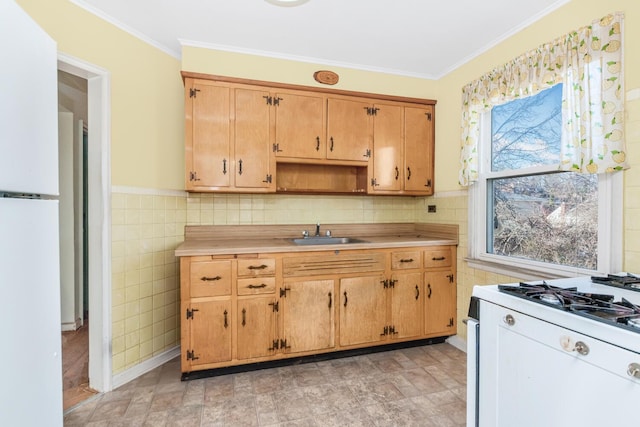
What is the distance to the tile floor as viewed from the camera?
71.4 inches

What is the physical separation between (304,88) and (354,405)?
2495mm

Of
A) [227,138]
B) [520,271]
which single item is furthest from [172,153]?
[520,271]

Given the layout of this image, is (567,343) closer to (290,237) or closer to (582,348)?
(582,348)

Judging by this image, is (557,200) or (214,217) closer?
(557,200)

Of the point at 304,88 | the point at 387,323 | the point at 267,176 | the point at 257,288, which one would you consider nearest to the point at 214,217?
the point at 267,176

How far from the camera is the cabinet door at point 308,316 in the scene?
2367 millimetres

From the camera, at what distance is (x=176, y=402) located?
6.46 ft

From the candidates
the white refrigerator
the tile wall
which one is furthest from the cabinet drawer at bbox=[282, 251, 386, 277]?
the white refrigerator

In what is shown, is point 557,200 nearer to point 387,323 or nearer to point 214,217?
point 387,323

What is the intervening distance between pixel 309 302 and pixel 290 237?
0.76 meters

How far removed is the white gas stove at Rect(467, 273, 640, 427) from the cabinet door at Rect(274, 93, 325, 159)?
1833 mm

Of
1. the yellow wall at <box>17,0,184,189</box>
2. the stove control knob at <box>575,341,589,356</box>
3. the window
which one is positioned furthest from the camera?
the yellow wall at <box>17,0,184,189</box>

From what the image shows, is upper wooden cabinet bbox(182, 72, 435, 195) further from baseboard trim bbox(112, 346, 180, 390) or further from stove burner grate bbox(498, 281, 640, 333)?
stove burner grate bbox(498, 281, 640, 333)

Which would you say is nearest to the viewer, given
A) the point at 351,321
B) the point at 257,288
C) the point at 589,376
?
the point at 589,376
